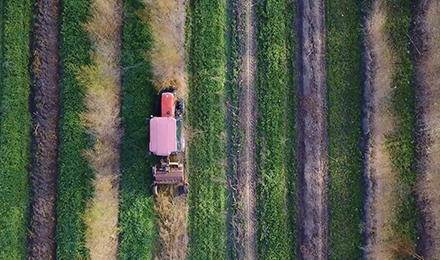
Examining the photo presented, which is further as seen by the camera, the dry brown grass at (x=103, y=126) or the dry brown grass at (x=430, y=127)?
the dry brown grass at (x=430, y=127)

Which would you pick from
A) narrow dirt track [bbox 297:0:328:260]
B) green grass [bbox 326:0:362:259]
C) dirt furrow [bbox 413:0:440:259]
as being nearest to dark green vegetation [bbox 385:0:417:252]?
dirt furrow [bbox 413:0:440:259]

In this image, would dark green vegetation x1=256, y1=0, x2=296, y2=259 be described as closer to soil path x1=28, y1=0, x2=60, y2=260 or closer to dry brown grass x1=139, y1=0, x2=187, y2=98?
dry brown grass x1=139, y1=0, x2=187, y2=98

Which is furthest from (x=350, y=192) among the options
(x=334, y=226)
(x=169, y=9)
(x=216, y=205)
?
(x=169, y=9)

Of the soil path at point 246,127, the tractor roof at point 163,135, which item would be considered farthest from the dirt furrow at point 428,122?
the tractor roof at point 163,135

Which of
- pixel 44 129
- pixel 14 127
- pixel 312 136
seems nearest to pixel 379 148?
pixel 312 136

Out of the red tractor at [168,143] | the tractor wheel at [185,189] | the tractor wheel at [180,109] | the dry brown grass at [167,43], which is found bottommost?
the tractor wheel at [185,189]

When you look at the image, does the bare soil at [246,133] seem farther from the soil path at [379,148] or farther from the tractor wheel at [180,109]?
the soil path at [379,148]

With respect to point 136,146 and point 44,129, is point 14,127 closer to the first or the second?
point 44,129
